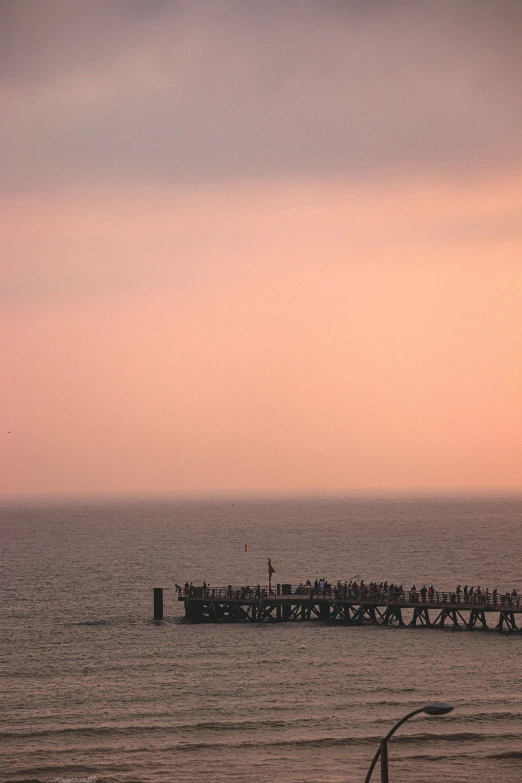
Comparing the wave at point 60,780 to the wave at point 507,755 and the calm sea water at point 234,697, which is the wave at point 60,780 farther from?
the wave at point 507,755

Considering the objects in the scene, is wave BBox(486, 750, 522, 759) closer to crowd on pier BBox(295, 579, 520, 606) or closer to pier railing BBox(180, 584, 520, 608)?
pier railing BBox(180, 584, 520, 608)

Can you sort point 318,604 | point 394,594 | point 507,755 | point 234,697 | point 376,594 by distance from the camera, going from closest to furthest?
point 507,755 < point 234,697 < point 394,594 < point 376,594 < point 318,604

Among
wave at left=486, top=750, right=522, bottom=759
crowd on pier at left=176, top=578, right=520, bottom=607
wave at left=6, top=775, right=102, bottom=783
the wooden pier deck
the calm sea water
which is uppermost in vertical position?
crowd on pier at left=176, top=578, right=520, bottom=607

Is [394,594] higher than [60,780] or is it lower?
higher

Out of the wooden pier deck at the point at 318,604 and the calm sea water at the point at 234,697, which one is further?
the wooden pier deck at the point at 318,604

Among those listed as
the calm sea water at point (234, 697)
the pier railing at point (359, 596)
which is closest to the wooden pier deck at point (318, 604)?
the pier railing at point (359, 596)

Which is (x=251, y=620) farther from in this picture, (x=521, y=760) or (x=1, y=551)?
(x=1, y=551)

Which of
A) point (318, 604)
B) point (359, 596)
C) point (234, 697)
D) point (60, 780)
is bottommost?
point (60, 780)

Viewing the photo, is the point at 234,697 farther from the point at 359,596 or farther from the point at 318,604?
the point at 318,604

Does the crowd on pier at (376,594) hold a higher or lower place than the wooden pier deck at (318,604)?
Answer: higher

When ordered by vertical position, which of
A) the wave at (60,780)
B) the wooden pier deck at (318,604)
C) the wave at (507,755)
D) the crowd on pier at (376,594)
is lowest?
the wave at (60,780)

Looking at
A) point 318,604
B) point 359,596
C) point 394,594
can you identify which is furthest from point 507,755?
point 318,604

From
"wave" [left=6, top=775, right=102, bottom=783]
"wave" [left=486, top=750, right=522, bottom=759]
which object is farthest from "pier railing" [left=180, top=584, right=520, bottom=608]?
"wave" [left=6, top=775, right=102, bottom=783]

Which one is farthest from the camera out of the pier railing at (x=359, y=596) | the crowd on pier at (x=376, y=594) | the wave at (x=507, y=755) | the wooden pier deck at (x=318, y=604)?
the wooden pier deck at (x=318, y=604)
